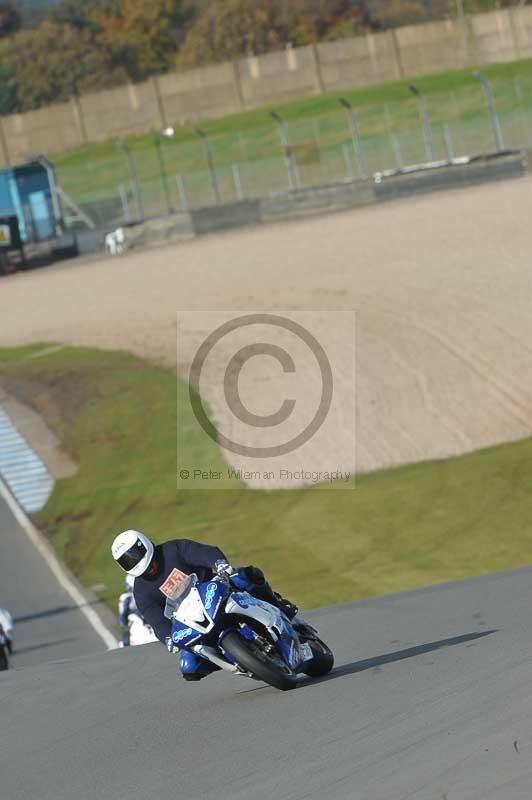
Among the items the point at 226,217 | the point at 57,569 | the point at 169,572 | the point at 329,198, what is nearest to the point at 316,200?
Result: the point at 329,198

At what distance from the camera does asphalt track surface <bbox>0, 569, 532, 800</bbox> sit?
6789mm

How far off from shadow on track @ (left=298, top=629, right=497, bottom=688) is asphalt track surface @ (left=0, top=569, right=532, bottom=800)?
1.3 inches

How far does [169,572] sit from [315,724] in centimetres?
155

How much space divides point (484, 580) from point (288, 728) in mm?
6617

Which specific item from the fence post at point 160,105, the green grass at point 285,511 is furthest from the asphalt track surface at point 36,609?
the fence post at point 160,105

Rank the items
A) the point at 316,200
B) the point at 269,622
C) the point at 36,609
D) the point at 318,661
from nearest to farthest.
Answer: the point at 269,622, the point at 318,661, the point at 36,609, the point at 316,200

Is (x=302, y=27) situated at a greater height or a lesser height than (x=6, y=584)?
greater

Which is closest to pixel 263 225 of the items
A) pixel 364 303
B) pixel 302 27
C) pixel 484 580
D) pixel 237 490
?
pixel 364 303

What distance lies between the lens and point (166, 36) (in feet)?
381

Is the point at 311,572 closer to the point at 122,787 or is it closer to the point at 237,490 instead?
the point at 237,490

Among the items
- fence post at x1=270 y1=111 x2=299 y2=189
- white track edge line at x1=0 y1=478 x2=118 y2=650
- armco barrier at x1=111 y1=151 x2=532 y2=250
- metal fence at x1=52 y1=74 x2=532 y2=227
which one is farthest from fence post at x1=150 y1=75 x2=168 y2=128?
white track edge line at x1=0 y1=478 x2=118 y2=650

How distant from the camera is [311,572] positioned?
62.2 feet

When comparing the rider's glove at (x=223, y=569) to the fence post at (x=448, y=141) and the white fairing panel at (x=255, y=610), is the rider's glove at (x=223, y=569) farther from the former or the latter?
the fence post at (x=448, y=141)

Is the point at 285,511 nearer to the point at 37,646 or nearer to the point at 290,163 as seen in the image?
the point at 37,646
